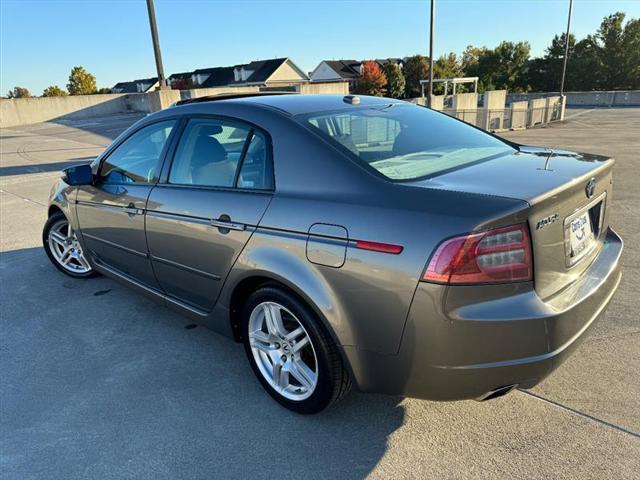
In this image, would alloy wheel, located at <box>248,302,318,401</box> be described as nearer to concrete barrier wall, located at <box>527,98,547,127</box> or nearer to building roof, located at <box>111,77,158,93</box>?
concrete barrier wall, located at <box>527,98,547,127</box>

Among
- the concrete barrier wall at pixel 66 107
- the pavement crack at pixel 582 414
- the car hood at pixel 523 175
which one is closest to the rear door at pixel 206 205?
the car hood at pixel 523 175

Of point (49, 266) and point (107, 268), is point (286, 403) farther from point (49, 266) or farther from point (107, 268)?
point (49, 266)

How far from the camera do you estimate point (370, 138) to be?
8.77ft

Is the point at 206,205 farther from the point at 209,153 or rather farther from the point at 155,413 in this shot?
the point at 155,413

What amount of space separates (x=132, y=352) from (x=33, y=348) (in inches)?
29.7

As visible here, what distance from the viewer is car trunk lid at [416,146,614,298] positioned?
1.97 metres

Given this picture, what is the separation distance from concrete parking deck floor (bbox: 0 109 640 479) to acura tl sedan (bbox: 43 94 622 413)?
0.29 meters

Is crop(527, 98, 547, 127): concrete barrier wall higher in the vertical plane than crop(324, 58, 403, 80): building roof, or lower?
lower

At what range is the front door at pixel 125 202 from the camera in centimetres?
331

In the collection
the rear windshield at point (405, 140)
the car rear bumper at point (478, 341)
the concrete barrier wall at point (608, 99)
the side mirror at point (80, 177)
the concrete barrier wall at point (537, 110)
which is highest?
the rear windshield at point (405, 140)

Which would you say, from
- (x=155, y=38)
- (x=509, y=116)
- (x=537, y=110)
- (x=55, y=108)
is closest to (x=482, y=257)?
(x=155, y=38)

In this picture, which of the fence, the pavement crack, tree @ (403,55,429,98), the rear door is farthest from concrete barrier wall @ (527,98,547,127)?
tree @ (403,55,429,98)

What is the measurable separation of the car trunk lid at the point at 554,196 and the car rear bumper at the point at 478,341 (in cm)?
13

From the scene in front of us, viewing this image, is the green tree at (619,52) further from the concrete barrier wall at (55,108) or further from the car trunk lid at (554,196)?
the car trunk lid at (554,196)
